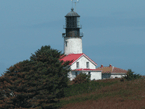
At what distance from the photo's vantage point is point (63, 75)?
145 feet

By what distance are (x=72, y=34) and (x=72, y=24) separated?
232 cm

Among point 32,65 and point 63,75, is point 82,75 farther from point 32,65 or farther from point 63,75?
point 32,65

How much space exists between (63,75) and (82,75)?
7.53 meters

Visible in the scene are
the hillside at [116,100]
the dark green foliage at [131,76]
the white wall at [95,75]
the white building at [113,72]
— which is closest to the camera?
the hillside at [116,100]

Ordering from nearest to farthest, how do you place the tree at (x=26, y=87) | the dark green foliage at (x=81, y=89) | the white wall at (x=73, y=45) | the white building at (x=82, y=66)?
the tree at (x=26, y=87)
the dark green foliage at (x=81, y=89)
the white building at (x=82, y=66)
the white wall at (x=73, y=45)

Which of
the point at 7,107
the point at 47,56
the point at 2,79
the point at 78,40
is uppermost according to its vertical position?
the point at 78,40

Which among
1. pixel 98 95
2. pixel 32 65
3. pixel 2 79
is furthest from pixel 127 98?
pixel 2 79

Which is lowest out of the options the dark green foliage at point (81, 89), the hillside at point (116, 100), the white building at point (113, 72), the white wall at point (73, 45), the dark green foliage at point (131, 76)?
the hillside at point (116, 100)

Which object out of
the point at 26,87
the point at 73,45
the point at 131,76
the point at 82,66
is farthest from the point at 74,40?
the point at 26,87

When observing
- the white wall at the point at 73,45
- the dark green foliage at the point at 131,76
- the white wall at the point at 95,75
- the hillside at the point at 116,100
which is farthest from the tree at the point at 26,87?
the white wall at the point at 73,45

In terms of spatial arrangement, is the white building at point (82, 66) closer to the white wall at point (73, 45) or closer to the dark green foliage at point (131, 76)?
the white wall at point (73, 45)

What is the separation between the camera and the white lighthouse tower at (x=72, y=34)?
6631cm

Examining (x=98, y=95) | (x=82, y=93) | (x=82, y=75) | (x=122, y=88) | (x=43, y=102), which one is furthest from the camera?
(x=82, y=75)

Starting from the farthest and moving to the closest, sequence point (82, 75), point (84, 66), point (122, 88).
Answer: point (84, 66)
point (82, 75)
point (122, 88)
